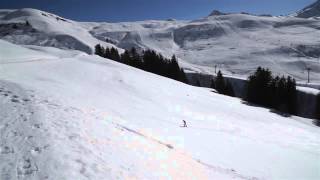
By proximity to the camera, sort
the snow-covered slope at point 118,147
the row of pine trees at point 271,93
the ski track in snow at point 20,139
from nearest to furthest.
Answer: the ski track in snow at point 20,139 < the snow-covered slope at point 118,147 < the row of pine trees at point 271,93

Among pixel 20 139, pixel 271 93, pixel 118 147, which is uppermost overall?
pixel 20 139

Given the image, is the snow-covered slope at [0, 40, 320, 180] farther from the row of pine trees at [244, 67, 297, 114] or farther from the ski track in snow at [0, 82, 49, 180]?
the row of pine trees at [244, 67, 297, 114]

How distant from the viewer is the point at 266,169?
1570 cm

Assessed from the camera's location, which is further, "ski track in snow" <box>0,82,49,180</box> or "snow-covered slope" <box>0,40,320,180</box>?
"snow-covered slope" <box>0,40,320,180</box>

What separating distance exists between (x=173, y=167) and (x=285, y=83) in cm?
6217

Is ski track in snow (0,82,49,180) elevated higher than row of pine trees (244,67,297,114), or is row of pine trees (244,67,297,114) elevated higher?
ski track in snow (0,82,49,180)

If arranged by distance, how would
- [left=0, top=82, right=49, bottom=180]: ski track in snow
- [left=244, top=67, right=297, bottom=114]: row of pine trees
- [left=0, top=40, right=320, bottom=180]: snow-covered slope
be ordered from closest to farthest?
[left=0, top=82, right=49, bottom=180]: ski track in snow
[left=0, top=40, right=320, bottom=180]: snow-covered slope
[left=244, top=67, right=297, bottom=114]: row of pine trees

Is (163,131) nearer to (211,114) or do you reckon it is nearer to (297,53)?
(211,114)

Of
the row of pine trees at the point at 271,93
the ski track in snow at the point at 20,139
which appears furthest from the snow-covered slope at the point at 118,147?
the row of pine trees at the point at 271,93

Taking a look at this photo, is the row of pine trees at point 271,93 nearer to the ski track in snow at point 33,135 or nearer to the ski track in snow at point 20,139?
the ski track in snow at point 33,135

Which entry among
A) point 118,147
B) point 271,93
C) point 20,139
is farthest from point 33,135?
point 271,93

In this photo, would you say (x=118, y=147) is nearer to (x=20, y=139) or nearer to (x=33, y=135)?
(x=33, y=135)

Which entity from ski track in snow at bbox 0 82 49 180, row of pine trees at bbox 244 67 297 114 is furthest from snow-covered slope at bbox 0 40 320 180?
row of pine trees at bbox 244 67 297 114

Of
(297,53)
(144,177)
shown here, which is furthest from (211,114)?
(297,53)
